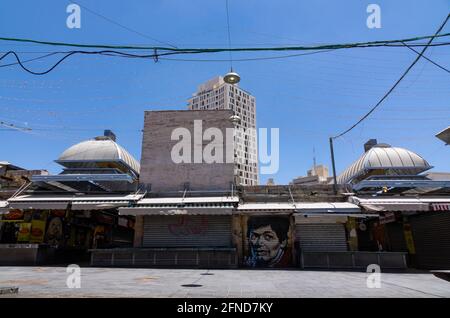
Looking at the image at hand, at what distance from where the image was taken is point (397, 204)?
15.8m

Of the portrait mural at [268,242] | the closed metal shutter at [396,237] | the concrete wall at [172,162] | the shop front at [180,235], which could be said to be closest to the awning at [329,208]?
the portrait mural at [268,242]

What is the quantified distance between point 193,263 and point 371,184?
445 inches

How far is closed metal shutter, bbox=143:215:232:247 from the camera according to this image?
17.3 m

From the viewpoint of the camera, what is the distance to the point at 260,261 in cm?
1714

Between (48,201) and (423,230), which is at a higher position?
(48,201)

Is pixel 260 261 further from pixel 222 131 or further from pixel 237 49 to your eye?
pixel 237 49

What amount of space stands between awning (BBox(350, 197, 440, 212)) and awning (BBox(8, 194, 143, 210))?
495 inches

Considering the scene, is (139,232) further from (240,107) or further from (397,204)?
(240,107)

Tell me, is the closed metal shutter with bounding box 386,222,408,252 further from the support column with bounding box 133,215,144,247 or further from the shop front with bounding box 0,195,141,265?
the shop front with bounding box 0,195,141,265

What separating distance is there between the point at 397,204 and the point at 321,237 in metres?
4.31

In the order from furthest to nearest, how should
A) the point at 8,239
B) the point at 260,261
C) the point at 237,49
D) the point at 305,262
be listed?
the point at 8,239
the point at 260,261
the point at 305,262
the point at 237,49

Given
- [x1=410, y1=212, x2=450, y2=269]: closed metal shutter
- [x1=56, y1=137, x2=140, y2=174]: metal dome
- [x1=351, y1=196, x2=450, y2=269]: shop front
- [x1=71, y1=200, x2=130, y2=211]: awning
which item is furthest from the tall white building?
[x1=71, y1=200, x2=130, y2=211]: awning
